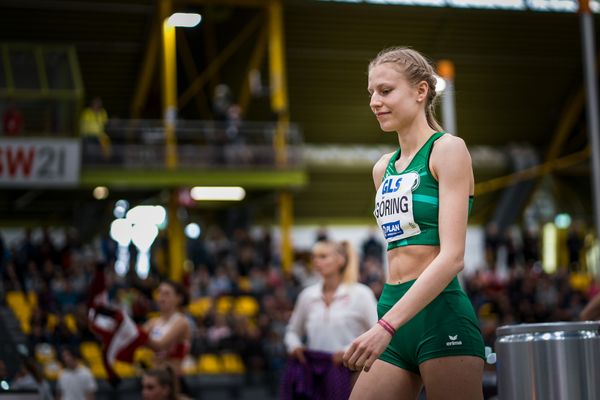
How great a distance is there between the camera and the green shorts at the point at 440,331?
345 cm

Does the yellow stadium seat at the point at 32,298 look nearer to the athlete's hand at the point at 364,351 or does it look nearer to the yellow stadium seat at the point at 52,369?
the yellow stadium seat at the point at 52,369

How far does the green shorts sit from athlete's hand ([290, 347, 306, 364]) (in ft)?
12.0

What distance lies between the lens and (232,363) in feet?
59.3

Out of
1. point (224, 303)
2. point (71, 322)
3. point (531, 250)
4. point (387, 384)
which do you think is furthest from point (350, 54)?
point (387, 384)

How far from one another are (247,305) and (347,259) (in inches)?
536

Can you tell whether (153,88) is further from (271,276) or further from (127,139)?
(271,276)

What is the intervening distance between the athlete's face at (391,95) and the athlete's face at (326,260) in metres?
3.68

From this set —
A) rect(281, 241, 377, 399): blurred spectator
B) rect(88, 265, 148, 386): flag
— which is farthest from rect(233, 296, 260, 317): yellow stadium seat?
rect(281, 241, 377, 399): blurred spectator

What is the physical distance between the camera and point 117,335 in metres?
8.62

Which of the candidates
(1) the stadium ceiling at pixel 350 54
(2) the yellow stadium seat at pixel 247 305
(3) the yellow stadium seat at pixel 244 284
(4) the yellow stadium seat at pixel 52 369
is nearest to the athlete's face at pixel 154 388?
(4) the yellow stadium seat at pixel 52 369

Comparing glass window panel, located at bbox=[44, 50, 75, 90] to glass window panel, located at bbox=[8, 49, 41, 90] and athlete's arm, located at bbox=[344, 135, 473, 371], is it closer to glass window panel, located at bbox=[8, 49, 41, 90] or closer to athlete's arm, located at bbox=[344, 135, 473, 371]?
glass window panel, located at bbox=[8, 49, 41, 90]

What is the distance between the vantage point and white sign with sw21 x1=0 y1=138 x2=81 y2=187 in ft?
71.7

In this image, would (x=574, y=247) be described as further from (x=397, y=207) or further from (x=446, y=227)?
(x=446, y=227)

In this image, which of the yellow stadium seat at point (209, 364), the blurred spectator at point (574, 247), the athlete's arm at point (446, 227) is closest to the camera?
the athlete's arm at point (446, 227)
